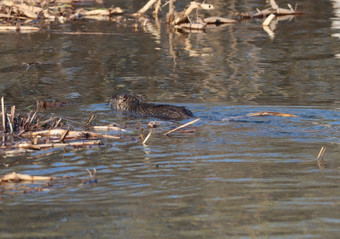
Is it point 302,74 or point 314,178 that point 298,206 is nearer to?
point 314,178

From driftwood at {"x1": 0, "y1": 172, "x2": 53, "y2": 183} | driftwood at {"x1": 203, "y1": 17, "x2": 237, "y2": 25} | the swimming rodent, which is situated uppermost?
driftwood at {"x1": 0, "y1": 172, "x2": 53, "y2": 183}

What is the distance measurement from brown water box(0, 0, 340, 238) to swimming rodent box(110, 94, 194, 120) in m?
0.25

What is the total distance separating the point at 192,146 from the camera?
24.6 ft

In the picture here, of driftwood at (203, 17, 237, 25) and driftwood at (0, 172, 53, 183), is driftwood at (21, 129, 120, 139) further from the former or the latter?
driftwood at (203, 17, 237, 25)

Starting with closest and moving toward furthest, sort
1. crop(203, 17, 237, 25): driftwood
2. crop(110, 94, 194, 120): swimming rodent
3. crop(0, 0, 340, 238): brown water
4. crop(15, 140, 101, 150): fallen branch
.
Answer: crop(0, 0, 340, 238): brown water
crop(15, 140, 101, 150): fallen branch
crop(110, 94, 194, 120): swimming rodent
crop(203, 17, 237, 25): driftwood

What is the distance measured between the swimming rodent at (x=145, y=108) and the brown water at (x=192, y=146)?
0.84 ft

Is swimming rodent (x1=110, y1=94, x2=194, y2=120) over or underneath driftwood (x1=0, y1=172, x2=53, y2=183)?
underneath

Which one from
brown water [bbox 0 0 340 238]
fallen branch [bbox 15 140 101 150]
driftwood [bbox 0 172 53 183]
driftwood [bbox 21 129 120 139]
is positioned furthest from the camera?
driftwood [bbox 21 129 120 139]

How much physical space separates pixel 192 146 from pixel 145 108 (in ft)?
9.01

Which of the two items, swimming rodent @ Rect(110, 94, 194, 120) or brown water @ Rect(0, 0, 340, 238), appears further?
swimming rodent @ Rect(110, 94, 194, 120)

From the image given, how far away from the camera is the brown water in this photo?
5.01 m

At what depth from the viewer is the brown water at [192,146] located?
5012mm

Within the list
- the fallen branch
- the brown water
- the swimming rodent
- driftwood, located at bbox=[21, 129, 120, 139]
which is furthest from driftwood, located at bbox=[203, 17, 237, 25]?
the fallen branch

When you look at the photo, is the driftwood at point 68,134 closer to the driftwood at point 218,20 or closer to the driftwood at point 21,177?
the driftwood at point 21,177
